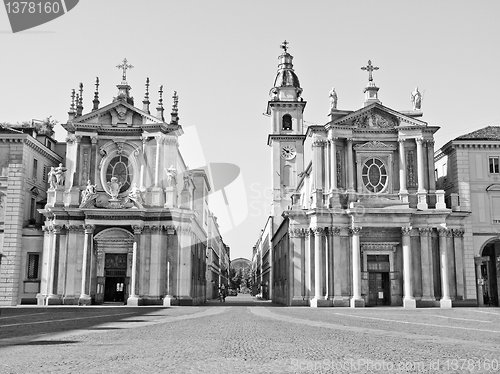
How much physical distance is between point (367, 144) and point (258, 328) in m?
33.9

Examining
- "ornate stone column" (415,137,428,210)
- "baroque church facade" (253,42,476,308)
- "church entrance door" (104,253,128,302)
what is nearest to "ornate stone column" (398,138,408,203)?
"baroque church facade" (253,42,476,308)

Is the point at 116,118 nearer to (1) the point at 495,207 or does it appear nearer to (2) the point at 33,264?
(2) the point at 33,264

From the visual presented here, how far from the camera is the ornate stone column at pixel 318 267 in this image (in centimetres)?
5109

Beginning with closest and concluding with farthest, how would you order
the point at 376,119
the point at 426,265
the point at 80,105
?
the point at 426,265 < the point at 376,119 < the point at 80,105

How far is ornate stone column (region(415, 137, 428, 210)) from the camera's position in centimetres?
5294

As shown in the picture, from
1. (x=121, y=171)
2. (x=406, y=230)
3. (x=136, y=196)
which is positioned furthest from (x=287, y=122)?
(x=136, y=196)

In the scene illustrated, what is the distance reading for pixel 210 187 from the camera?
273ft

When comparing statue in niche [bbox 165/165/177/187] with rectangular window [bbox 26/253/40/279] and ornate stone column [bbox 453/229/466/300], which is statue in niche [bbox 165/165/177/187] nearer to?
rectangular window [bbox 26/253/40/279]

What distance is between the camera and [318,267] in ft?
170

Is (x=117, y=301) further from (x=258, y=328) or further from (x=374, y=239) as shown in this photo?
(x=258, y=328)

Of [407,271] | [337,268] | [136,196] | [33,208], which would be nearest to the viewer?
[407,271]

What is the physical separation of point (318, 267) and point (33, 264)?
26424 millimetres

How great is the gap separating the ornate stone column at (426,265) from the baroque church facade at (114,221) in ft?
67.6

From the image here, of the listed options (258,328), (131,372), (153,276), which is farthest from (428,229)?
(131,372)
